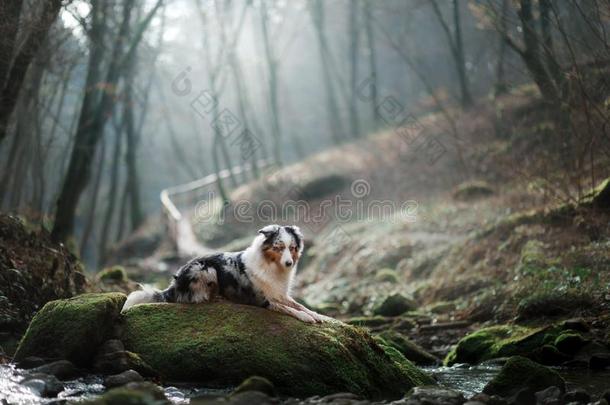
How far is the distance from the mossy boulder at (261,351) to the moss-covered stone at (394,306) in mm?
6029

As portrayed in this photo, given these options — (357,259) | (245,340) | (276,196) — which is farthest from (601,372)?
(276,196)

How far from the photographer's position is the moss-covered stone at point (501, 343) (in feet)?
34.4

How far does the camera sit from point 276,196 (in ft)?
104

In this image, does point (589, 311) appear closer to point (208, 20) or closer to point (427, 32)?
point (208, 20)

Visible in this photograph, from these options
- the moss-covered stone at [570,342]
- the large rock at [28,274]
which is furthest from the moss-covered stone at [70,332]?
the moss-covered stone at [570,342]

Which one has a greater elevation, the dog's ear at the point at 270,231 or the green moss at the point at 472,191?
the dog's ear at the point at 270,231

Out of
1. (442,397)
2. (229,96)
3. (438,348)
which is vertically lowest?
(438,348)

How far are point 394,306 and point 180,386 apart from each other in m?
7.76

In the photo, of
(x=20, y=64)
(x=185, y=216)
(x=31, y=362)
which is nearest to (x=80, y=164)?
(x=20, y=64)

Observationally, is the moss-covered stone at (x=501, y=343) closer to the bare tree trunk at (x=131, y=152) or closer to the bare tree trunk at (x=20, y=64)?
the bare tree trunk at (x=20, y=64)

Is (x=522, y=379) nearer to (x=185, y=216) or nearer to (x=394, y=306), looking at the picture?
(x=394, y=306)

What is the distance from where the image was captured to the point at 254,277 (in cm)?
880

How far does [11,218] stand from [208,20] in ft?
82.7

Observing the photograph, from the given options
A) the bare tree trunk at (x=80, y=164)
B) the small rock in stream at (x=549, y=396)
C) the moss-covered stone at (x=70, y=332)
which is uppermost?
the bare tree trunk at (x=80, y=164)
